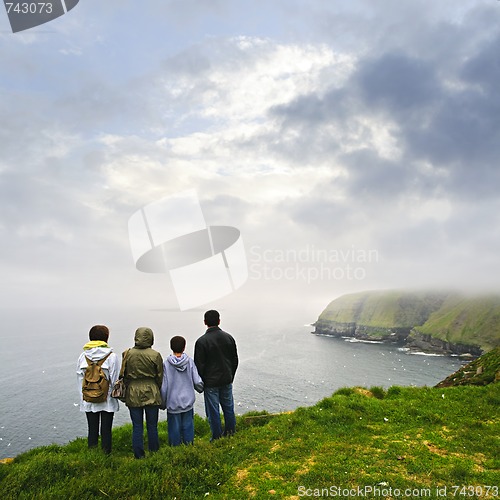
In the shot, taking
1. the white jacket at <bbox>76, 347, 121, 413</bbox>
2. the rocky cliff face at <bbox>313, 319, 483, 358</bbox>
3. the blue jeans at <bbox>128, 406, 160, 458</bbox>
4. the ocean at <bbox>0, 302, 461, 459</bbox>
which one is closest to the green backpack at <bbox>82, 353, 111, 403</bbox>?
the white jacket at <bbox>76, 347, 121, 413</bbox>

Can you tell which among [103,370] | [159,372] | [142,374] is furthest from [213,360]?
[103,370]

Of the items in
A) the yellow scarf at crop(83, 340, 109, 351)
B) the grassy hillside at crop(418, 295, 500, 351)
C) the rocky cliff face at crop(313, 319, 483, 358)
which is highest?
the yellow scarf at crop(83, 340, 109, 351)

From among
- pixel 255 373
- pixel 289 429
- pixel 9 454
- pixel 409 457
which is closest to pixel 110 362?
pixel 289 429

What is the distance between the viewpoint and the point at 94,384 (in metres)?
8.36

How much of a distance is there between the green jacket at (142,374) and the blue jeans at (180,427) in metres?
0.95

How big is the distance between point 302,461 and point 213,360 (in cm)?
326

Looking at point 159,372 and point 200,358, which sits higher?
point 200,358

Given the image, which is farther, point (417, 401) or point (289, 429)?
point (417, 401)

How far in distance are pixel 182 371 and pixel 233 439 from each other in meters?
2.33

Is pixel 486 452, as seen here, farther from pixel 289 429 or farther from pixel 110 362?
pixel 110 362

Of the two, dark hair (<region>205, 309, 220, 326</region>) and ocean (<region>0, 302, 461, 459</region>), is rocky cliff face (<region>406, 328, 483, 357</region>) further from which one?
dark hair (<region>205, 309, 220, 326</region>)

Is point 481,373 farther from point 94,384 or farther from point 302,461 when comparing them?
point 94,384

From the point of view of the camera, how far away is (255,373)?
96.9m

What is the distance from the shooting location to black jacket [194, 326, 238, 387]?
9.41 m
